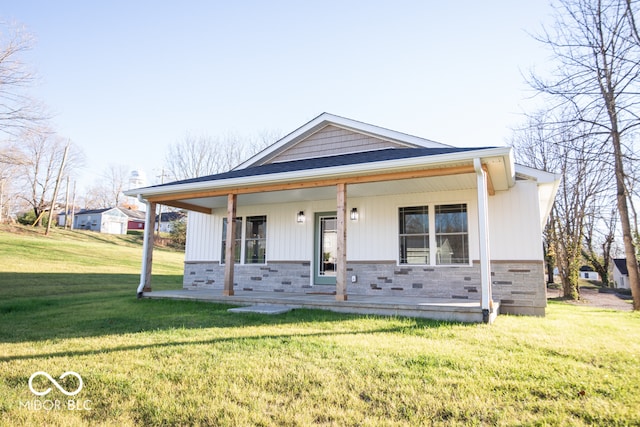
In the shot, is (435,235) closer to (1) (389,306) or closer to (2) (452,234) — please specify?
(2) (452,234)

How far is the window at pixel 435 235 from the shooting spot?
26.9ft

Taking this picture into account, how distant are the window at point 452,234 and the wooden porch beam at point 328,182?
2041 millimetres

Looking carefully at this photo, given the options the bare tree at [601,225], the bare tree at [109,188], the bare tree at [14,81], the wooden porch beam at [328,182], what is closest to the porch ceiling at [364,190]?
the wooden porch beam at [328,182]

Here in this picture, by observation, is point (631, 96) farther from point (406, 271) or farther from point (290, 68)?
point (290, 68)

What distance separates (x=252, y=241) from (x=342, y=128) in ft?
12.5

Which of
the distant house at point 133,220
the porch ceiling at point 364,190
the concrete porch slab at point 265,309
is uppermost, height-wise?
the distant house at point 133,220

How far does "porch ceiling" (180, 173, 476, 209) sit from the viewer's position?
762 cm

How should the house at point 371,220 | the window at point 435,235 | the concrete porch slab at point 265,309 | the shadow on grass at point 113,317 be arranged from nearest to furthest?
the shadow on grass at point 113,317, the concrete porch slab at point 265,309, the house at point 371,220, the window at point 435,235

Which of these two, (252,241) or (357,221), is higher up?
(357,221)

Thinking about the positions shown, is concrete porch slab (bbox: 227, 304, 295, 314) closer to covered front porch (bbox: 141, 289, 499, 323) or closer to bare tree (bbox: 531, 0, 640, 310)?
covered front porch (bbox: 141, 289, 499, 323)

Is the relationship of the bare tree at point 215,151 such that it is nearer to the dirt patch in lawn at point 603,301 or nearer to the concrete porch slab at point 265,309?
the dirt patch in lawn at point 603,301

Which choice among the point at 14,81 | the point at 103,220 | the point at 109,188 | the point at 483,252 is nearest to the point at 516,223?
the point at 483,252

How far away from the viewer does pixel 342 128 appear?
10211 mm

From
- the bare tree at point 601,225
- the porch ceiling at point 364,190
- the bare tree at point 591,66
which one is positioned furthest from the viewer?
the bare tree at point 601,225
